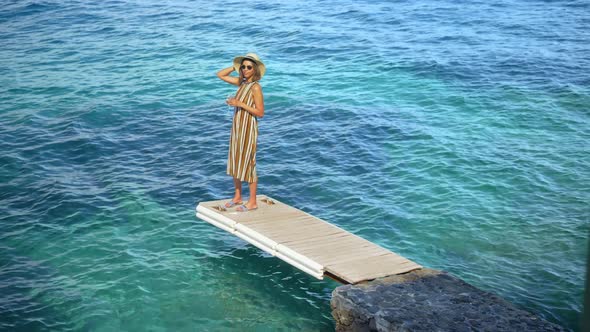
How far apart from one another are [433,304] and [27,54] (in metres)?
18.2

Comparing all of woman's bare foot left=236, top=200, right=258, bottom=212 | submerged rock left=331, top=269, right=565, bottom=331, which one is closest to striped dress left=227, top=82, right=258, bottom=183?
woman's bare foot left=236, top=200, right=258, bottom=212

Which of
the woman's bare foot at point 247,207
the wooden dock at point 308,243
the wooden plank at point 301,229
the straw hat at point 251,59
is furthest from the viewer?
the woman's bare foot at point 247,207

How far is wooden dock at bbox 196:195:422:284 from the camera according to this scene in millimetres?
9602

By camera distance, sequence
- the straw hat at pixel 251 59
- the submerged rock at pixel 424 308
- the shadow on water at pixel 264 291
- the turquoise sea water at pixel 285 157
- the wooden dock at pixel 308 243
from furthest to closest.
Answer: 1. the turquoise sea water at pixel 285 157
2. the straw hat at pixel 251 59
3. the shadow on water at pixel 264 291
4. the wooden dock at pixel 308 243
5. the submerged rock at pixel 424 308

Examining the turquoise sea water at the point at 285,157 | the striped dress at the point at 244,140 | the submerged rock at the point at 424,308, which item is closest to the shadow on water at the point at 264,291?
the turquoise sea water at the point at 285,157

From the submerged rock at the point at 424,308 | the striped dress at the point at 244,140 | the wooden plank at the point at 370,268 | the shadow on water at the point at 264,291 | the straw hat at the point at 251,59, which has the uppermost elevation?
the straw hat at the point at 251,59

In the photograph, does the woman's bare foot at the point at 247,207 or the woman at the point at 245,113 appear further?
the woman's bare foot at the point at 247,207

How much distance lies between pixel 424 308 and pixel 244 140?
360 cm

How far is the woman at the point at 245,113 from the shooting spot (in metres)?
10.5

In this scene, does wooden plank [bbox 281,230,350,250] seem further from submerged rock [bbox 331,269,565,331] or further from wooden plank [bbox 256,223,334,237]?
submerged rock [bbox 331,269,565,331]

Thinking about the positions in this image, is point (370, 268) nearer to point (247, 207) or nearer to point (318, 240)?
point (318, 240)

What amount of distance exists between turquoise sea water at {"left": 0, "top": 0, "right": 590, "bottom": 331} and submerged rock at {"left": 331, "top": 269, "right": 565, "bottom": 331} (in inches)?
39.7

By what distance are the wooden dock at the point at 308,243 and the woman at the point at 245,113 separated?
0.40 metres

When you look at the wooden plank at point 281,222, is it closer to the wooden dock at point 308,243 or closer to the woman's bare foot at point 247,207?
the wooden dock at point 308,243
